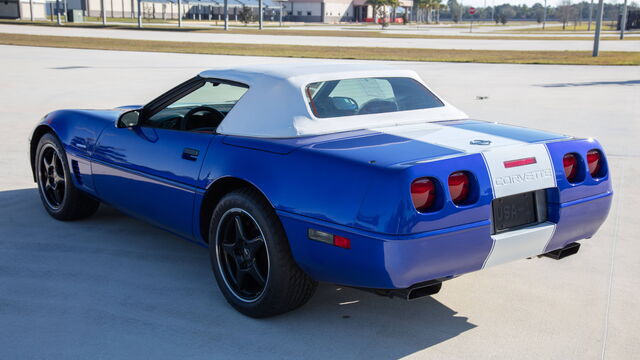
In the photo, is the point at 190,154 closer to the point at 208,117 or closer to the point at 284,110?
the point at 208,117

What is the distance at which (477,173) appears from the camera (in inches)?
129

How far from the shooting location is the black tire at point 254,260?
3529mm

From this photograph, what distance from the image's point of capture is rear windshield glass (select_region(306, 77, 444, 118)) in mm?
4074

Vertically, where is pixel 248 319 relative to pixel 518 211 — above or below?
below

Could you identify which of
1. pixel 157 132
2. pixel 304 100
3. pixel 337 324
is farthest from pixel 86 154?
pixel 337 324

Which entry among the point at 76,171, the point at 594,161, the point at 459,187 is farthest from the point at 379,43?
the point at 459,187

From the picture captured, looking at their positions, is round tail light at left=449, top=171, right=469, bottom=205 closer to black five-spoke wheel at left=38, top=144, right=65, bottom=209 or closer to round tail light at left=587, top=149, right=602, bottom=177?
round tail light at left=587, top=149, right=602, bottom=177

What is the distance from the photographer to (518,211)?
349 centimetres

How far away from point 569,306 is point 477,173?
1288mm

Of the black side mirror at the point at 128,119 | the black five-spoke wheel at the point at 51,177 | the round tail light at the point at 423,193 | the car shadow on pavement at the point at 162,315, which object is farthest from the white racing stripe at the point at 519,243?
the black five-spoke wheel at the point at 51,177

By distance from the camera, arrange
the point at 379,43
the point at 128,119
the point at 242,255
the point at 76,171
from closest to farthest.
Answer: the point at 242,255
the point at 128,119
the point at 76,171
the point at 379,43

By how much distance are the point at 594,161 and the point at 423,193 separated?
130 cm

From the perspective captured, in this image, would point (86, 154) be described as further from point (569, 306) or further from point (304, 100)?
point (569, 306)

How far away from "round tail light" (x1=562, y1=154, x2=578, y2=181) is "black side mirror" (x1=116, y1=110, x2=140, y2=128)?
2.69 m
